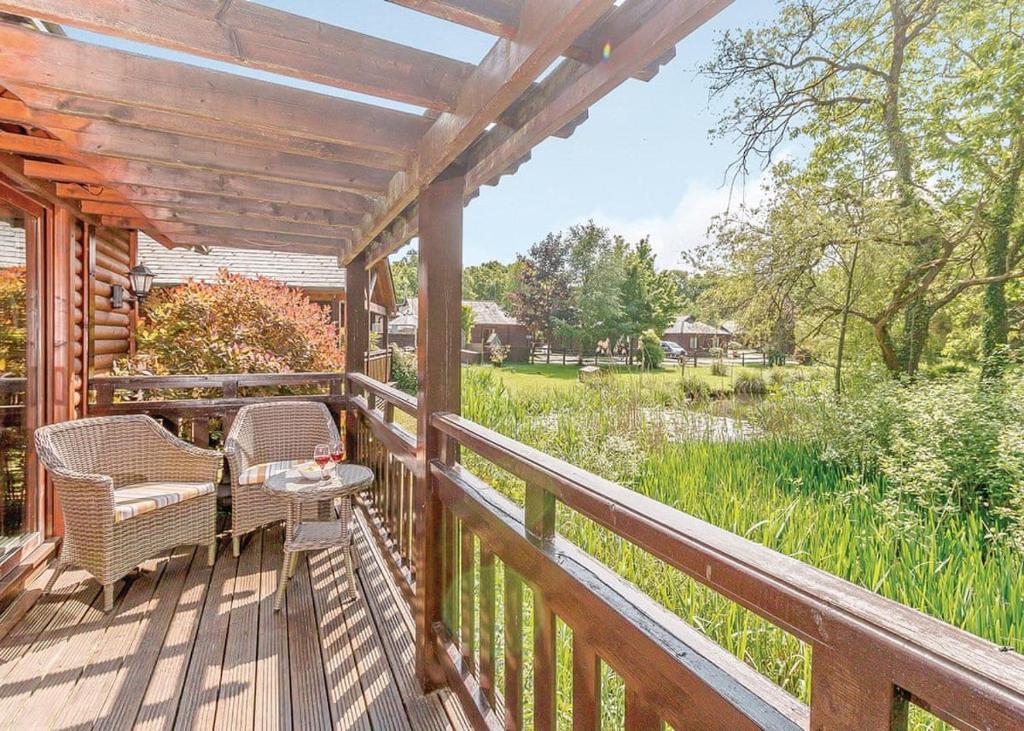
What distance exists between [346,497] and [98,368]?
11.0 feet

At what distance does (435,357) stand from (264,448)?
7.78ft

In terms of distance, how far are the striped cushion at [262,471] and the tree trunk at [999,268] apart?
6.51 m

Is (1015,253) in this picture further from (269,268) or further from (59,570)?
(269,268)

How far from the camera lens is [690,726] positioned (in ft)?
2.76

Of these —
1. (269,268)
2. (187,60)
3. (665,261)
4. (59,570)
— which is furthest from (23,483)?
(665,261)

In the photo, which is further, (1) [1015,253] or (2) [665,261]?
(2) [665,261]

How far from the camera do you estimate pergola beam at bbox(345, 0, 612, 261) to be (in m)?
0.98

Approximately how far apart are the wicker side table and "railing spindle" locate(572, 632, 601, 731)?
194cm

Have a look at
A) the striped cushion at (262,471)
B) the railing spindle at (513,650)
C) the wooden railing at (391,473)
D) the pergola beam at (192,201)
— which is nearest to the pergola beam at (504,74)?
the wooden railing at (391,473)

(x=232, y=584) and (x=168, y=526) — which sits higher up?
(x=168, y=526)

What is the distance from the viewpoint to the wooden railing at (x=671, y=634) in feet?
1.75

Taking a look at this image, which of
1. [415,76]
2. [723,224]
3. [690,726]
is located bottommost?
[690,726]

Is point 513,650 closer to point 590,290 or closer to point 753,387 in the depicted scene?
point 753,387

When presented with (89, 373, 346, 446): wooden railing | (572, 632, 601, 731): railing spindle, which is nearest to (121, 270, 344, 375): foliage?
(89, 373, 346, 446): wooden railing
